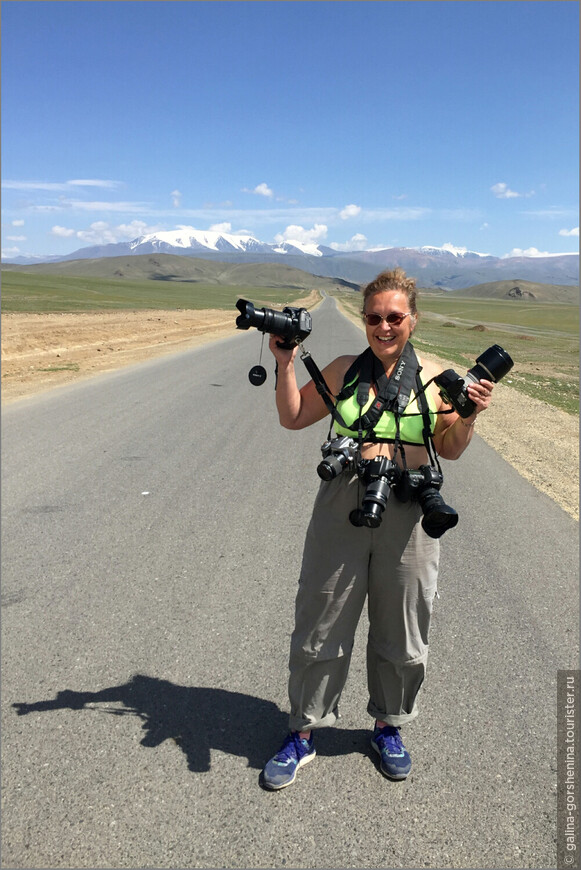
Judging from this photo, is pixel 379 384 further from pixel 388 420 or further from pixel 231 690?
pixel 231 690

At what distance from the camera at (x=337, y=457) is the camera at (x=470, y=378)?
415 millimetres

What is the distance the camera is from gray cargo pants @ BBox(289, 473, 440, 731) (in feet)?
7.93

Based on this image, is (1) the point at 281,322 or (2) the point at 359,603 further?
(2) the point at 359,603

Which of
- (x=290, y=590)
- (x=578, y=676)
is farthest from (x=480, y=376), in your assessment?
(x=290, y=590)

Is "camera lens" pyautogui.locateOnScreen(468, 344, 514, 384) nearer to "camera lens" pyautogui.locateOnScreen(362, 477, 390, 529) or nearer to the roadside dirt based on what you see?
"camera lens" pyautogui.locateOnScreen(362, 477, 390, 529)

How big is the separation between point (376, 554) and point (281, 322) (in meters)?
1.03

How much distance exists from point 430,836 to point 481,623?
1654 mm

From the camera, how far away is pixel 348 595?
2.50 metres

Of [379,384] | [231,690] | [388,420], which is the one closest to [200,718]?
[231,690]

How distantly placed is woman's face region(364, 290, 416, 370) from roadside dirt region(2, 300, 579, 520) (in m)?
4.30

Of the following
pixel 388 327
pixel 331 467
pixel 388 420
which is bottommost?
pixel 331 467

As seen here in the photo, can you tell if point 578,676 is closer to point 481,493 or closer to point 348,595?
point 348,595

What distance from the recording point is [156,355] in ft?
64.4

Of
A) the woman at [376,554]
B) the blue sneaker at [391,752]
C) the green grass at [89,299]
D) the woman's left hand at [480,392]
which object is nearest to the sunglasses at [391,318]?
the woman at [376,554]
